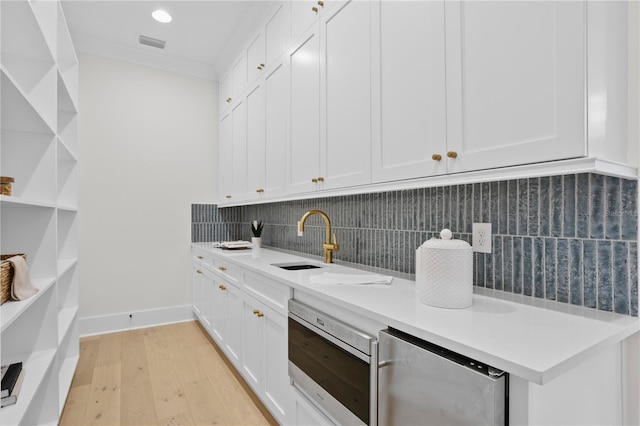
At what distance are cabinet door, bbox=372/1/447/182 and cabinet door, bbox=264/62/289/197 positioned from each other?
944mm

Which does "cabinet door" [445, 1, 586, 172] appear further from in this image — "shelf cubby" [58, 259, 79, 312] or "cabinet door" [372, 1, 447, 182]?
"shelf cubby" [58, 259, 79, 312]

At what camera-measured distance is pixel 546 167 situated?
0.92m

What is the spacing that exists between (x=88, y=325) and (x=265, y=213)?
195 centimetres

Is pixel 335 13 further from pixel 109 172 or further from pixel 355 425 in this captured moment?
pixel 109 172

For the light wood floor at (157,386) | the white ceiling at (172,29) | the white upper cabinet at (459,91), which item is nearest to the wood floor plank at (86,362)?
the light wood floor at (157,386)

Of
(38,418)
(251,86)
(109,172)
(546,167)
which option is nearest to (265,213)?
(251,86)

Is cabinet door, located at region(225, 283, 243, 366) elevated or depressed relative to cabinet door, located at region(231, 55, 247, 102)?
depressed

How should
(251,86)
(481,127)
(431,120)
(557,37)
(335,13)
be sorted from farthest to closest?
(251,86), (335,13), (431,120), (481,127), (557,37)

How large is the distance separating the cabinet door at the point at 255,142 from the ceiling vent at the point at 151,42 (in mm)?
1126

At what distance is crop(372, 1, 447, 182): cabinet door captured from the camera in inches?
47.8

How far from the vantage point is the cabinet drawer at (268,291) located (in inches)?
64.7

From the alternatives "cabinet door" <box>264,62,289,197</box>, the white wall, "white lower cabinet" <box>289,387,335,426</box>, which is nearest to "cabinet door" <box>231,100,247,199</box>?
"cabinet door" <box>264,62,289,197</box>

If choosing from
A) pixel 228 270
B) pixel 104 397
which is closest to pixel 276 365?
pixel 228 270

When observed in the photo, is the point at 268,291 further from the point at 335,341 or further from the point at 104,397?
the point at 104,397
